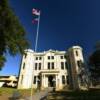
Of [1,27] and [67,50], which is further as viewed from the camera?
[67,50]

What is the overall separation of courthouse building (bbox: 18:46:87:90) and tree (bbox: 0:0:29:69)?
18614 mm

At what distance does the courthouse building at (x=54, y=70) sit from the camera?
126ft

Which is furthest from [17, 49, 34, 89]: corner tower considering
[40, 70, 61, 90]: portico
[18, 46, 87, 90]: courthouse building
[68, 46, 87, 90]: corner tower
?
[68, 46, 87, 90]: corner tower

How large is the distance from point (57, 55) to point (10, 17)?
92.3ft

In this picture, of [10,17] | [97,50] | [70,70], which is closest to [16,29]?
[10,17]

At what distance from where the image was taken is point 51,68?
42.8 metres

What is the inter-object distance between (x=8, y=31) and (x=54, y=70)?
23.4m

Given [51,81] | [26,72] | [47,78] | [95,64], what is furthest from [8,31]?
[51,81]

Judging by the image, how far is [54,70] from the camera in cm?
3981

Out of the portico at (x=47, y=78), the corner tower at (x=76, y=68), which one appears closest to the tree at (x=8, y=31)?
the portico at (x=47, y=78)

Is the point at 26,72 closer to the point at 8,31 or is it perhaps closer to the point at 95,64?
the point at 95,64

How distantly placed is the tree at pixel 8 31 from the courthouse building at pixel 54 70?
18614 millimetres

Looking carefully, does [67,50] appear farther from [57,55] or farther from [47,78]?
[47,78]

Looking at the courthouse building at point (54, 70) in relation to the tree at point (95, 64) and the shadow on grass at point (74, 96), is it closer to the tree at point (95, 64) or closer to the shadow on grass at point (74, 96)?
the tree at point (95, 64)
